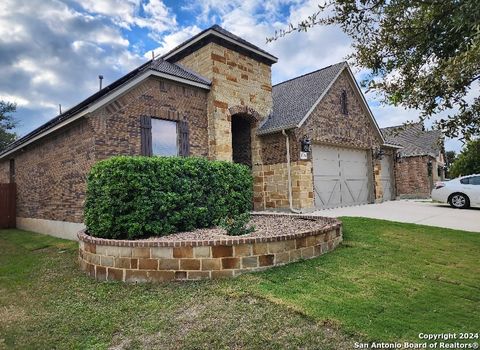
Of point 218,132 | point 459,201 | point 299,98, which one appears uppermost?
point 299,98

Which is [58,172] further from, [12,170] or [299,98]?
[299,98]

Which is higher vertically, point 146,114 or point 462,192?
point 146,114

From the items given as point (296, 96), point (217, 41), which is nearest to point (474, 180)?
point (296, 96)

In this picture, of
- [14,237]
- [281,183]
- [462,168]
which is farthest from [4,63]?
[462,168]

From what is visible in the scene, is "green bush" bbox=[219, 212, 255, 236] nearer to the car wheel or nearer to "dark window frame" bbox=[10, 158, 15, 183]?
the car wheel

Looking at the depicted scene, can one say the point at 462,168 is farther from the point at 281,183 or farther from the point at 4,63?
the point at 4,63

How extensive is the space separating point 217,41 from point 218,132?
355cm

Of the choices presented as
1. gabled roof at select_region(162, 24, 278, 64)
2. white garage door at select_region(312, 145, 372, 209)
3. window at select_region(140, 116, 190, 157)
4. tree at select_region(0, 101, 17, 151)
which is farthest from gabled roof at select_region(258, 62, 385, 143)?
tree at select_region(0, 101, 17, 151)

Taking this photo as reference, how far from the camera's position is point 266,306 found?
3920 mm

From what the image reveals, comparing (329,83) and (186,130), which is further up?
(329,83)

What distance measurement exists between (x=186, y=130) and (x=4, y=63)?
10.8 meters

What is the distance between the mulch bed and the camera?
19.6ft

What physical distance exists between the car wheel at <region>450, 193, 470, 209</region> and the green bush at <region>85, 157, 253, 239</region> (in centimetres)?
1154

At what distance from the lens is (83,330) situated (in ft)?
12.1
